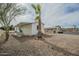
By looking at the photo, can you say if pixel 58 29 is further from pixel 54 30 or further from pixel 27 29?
pixel 27 29

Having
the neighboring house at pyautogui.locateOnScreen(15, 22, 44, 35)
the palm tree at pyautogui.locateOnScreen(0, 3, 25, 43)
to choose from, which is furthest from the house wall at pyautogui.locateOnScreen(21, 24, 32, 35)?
the palm tree at pyautogui.locateOnScreen(0, 3, 25, 43)

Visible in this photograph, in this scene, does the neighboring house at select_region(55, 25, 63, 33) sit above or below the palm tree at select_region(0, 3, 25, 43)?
below

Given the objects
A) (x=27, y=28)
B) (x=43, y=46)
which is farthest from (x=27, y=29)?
(x=43, y=46)

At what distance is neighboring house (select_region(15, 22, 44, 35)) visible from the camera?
157 cm

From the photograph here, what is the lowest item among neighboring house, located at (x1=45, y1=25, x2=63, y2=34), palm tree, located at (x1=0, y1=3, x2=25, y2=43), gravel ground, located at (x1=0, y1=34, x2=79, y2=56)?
gravel ground, located at (x1=0, y1=34, x2=79, y2=56)

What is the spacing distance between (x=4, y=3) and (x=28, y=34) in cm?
37

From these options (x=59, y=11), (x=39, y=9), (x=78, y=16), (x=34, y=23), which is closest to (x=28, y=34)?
(x=34, y=23)

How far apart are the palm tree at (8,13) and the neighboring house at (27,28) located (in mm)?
94

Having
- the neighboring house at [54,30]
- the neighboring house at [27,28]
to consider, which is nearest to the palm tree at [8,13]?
the neighboring house at [27,28]

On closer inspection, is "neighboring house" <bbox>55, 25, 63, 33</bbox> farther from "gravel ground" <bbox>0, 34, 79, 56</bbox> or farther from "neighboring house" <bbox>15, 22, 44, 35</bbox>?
"neighboring house" <bbox>15, 22, 44, 35</bbox>

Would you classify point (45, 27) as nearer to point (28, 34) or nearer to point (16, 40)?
point (28, 34)

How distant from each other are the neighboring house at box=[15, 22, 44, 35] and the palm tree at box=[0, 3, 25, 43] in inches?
3.7

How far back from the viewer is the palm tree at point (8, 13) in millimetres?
1572

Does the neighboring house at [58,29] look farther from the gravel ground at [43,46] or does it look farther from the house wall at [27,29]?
the house wall at [27,29]
